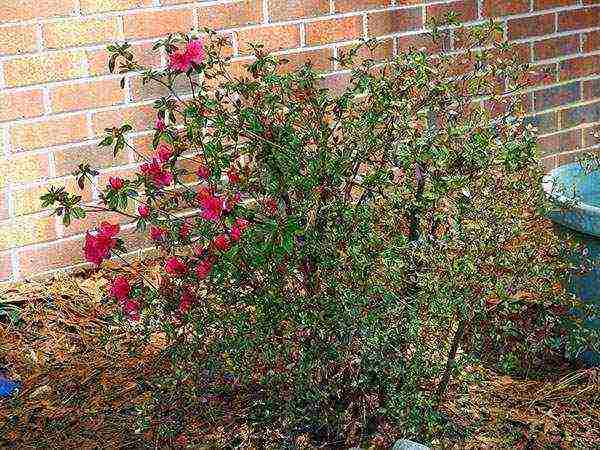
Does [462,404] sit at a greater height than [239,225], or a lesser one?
lesser

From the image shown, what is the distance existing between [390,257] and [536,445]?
0.68 meters

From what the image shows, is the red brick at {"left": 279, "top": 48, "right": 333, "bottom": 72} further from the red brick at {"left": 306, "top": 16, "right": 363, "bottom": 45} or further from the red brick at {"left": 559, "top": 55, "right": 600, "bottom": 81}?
the red brick at {"left": 559, "top": 55, "right": 600, "bottom": 81}

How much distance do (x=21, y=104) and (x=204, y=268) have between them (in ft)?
3.67

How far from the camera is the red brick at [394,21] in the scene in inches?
146

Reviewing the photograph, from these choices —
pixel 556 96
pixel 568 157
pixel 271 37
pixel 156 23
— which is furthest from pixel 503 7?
pixel 156 23

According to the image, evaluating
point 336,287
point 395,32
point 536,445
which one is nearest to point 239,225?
point 336,287

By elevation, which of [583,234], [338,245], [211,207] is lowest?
[583,234]

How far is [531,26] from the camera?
4145 mm

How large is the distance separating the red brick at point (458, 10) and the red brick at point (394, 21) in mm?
61

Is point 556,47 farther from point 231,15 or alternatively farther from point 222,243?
point 222,243

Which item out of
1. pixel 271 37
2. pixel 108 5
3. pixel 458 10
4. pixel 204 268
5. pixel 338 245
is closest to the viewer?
pixel 338 245

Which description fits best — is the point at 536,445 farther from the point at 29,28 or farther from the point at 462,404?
the point at 29,28

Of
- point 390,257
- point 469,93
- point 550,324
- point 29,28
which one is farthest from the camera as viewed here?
point 29,28

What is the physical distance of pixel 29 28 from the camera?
312 cm
